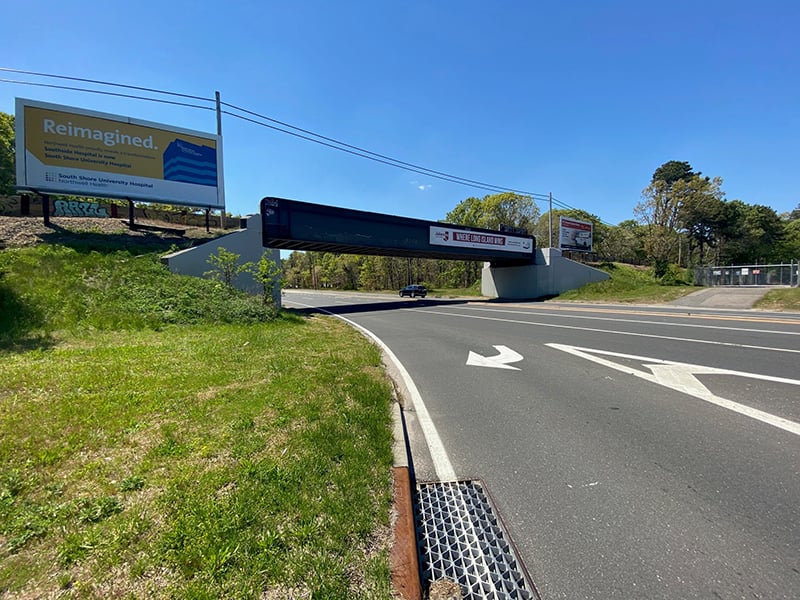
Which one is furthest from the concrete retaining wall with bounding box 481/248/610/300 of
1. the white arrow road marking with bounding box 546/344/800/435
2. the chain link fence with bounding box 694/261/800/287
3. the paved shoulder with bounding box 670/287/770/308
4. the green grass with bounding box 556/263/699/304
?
the white arrow road marking with bounding box 546/344/800/435

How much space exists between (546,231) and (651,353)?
46218 mm

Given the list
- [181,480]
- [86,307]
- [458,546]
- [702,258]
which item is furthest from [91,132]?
[702,258]

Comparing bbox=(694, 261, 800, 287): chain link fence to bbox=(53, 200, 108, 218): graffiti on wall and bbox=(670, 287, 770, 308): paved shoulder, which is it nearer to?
bbox=(670, 287, 770, 308): paved shoulder

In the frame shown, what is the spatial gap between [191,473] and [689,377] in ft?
23.5

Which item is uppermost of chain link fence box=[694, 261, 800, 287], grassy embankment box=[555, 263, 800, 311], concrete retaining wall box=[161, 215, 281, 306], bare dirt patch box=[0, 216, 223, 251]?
bare dirt patch box=[0, 216, 223, 251]

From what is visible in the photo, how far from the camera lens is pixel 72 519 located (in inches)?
92.6

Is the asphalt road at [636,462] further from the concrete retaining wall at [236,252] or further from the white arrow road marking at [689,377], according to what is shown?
the concrete retaining wall at [236,252]

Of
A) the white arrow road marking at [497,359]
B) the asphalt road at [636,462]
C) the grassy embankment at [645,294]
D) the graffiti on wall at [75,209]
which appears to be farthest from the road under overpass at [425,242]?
the asphalt road at [636,462]

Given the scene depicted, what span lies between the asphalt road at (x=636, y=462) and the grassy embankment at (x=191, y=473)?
104cm

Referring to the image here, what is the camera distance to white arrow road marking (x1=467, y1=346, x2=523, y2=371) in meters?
7.25

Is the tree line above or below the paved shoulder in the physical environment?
above

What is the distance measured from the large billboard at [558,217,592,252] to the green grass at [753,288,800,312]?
1513cm

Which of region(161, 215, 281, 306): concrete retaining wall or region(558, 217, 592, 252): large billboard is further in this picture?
region(558, 217, 592, 252): large billboard

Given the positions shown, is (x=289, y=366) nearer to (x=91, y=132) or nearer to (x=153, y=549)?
(x=153, y=549)
